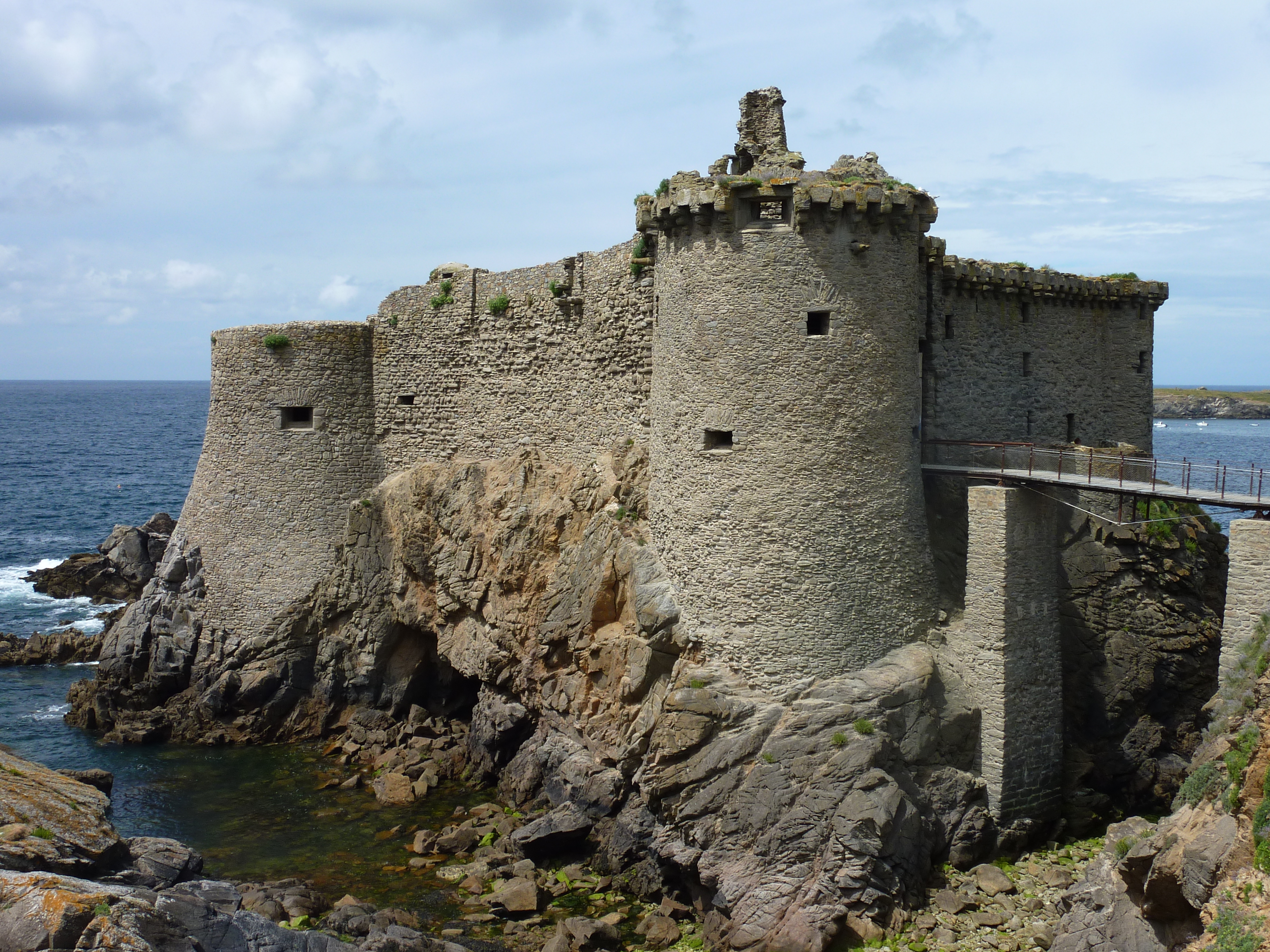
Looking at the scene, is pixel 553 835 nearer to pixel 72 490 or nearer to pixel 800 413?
pixel 800 413

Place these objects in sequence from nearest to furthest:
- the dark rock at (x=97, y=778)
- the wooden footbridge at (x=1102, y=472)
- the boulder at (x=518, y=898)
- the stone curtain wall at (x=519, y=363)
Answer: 1. the wooden footbridge at (x=1102, y=472)
2. the boulder at (x=518, y=898)
3. the dark rock at (x=97, y=778)
4. the stone curtain wall at (x=519, y=363)

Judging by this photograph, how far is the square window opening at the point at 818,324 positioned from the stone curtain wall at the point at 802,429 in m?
0.13

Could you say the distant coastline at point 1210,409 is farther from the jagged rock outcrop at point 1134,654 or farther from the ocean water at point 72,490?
the jagged rock outcrop at point 1134,654

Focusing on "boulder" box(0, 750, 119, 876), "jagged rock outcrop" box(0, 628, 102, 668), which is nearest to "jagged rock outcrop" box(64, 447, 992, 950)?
"jagged rock outcrop" box(0, 628, 102, 668)

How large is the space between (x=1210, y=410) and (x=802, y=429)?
166m

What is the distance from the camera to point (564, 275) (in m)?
28.7

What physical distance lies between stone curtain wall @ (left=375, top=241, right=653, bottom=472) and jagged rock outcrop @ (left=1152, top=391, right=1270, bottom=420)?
489 ft

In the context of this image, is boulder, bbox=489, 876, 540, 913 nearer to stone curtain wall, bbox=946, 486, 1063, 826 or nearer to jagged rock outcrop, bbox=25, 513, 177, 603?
stone curtain wall, bbox=946, 486, 1063, 826

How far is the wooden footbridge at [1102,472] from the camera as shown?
19.7 metres

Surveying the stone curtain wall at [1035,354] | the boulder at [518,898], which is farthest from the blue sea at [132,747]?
the stone curtain wall at [1035,354]

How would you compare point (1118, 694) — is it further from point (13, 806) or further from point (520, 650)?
point (13, 806)

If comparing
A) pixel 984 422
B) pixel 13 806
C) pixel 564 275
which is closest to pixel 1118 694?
pixel 984 422

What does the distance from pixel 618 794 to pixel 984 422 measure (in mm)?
12271

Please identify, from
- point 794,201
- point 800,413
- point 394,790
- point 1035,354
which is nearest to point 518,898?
point 394,790
